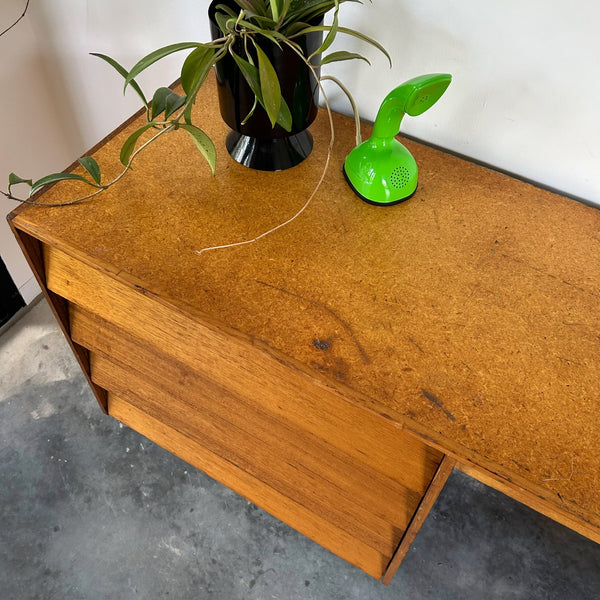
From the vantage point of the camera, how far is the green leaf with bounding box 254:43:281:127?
786mm

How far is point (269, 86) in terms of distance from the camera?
2.60ft

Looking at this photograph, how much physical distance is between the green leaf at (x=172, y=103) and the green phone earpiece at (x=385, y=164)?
295mm

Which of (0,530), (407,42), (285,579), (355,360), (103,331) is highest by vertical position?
(407,42)

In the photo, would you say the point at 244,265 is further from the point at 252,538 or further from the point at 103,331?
the point at 252,538

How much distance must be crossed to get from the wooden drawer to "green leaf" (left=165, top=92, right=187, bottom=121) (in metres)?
0.28

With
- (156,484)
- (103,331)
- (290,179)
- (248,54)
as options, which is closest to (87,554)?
(156,484)

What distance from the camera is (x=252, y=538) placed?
4.49 feet

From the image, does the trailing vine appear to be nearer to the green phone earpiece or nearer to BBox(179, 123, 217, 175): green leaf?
BBox(179, 123, 217, 175): green leaf

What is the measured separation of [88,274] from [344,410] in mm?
488

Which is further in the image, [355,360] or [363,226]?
[363,226]

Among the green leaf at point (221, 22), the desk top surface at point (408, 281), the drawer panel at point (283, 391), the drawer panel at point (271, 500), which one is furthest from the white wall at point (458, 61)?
the drawer panel at point (271, 500)

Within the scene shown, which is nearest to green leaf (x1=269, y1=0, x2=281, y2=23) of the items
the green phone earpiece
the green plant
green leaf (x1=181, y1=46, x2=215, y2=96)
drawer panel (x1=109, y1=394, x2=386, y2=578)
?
the green plant

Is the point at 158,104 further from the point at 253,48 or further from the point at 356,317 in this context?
the point at 356,317

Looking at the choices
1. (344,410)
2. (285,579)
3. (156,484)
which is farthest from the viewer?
(156,484)
